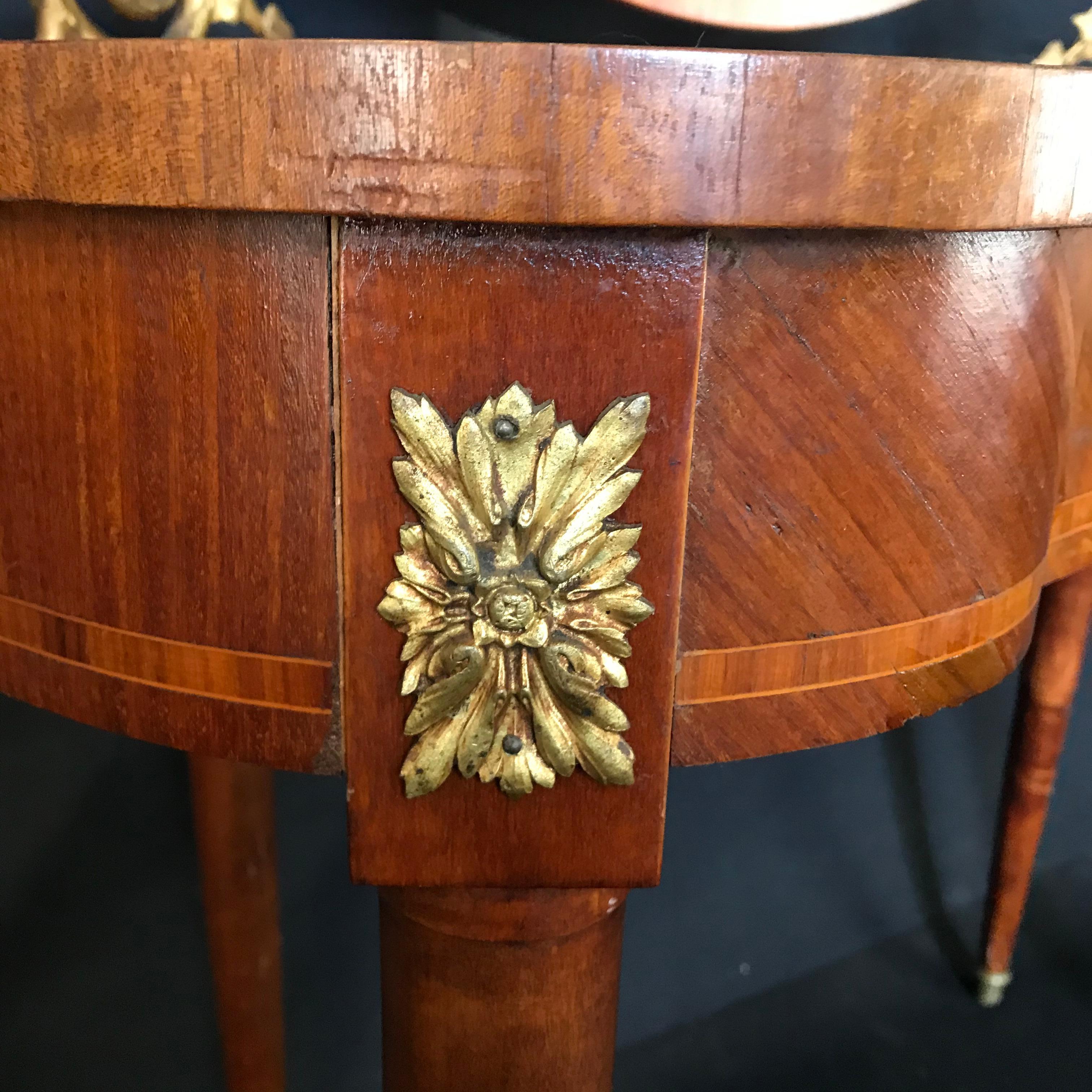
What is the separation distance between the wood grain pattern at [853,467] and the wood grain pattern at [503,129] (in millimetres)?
33

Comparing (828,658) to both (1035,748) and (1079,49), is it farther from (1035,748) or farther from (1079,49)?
(1035,748)

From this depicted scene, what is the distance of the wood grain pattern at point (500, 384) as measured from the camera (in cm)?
32

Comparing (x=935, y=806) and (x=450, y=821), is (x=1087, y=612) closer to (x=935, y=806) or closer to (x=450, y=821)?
(x=935, y=806)

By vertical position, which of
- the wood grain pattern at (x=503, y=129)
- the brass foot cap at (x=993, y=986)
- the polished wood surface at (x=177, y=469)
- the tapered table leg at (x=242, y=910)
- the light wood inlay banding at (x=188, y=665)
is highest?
the wood grain pattern at (x=503, y=129)

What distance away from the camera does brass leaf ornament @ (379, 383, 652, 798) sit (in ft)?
1.10

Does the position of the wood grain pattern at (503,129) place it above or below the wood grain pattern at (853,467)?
above

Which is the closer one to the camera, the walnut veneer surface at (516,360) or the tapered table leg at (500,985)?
the walnut veneer surface at (516,360)

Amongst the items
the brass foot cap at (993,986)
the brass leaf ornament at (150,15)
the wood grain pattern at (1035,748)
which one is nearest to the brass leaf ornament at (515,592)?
the brass leaf ornament at (150,15)

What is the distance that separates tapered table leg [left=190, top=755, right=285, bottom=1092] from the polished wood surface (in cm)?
41

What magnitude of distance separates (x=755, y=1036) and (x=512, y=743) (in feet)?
2.38

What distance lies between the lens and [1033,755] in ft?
2.97

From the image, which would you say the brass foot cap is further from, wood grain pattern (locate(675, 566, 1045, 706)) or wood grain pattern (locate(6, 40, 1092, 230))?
wood grain pattern (locate(6, 40, 1092, 230))

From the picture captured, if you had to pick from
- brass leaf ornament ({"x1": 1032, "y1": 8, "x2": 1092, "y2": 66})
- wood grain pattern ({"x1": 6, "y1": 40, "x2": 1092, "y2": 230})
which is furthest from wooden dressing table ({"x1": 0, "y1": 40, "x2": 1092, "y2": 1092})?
brass leaf ornament ({"x1": 1032, "y1": 8, "x2": 1092, "y2": 66})

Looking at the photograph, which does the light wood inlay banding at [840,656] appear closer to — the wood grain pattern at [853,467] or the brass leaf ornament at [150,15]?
the wood grain pattern at [853,467]
